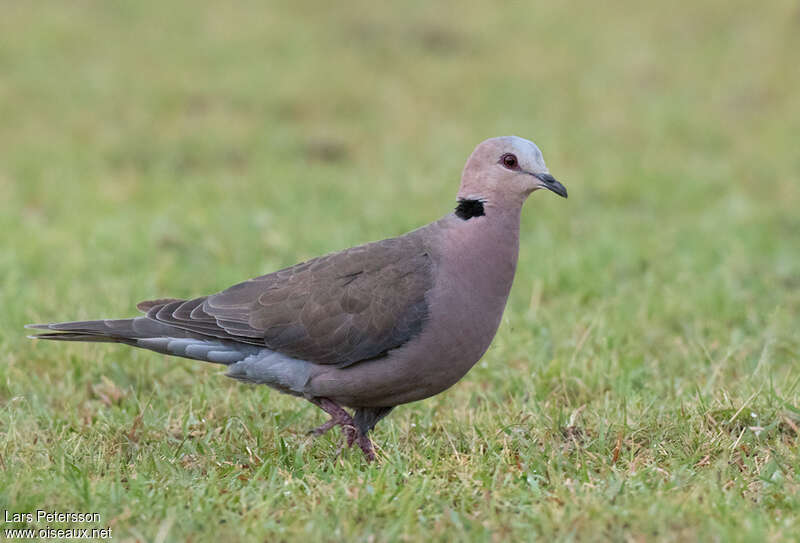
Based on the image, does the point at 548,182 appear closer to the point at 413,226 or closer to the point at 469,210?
the point at 469,210

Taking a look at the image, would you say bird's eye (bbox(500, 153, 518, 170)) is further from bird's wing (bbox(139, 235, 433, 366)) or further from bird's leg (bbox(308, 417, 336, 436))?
bird's leg (bbox(308, 417, 336, 436))

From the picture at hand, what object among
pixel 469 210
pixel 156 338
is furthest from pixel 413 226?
pixel 156 338

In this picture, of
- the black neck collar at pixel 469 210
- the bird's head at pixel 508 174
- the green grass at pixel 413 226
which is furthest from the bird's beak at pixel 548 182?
the green grass at pixel 413 226

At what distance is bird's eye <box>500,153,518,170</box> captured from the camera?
4.19 metres

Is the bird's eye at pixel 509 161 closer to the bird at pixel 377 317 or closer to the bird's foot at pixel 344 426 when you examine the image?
the bird at pixel 377 317

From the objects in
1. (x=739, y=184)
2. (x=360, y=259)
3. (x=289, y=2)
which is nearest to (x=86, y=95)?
(x=289, y=2)

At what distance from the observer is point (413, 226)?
7.91 meters

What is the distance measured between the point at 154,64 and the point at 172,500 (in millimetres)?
9656

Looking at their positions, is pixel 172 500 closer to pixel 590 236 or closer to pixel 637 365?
pixel 637 365

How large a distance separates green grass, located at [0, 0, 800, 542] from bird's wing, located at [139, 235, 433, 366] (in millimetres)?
416

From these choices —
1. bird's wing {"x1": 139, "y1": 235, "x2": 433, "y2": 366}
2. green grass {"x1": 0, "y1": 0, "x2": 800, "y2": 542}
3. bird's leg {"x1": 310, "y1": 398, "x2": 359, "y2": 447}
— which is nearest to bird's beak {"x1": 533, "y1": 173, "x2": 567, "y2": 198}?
bird's wing {"x1": 139, "y1": 235, "x2": 433, "y2": 366}

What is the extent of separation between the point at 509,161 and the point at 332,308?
3.17 ft

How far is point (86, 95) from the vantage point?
11.2 metres

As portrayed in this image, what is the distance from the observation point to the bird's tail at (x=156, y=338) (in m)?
4.27
